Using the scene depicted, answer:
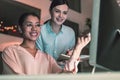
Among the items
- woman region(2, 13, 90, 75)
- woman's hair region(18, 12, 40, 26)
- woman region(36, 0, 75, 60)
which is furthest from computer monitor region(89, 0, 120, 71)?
woman's hair region(18, 12, 40, 26)

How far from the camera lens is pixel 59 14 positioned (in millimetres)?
1483

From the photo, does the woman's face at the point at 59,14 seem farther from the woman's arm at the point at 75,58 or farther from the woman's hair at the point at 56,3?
the woman's arm at the point at 75,58

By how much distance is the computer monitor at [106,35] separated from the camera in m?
1.03

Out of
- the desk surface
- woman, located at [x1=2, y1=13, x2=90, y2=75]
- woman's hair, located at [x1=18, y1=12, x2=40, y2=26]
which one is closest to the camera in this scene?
the desk surface

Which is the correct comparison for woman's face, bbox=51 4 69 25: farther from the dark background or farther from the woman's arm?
the dark background

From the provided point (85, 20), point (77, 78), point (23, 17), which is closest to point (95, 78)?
point (77, 78)

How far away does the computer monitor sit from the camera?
3.38 ft

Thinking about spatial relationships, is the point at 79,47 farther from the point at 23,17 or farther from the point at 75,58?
the point at 23,17

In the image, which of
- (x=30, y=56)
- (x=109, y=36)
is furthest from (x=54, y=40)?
(x=109, y=36)

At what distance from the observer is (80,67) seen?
1.37 m

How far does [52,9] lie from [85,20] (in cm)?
17

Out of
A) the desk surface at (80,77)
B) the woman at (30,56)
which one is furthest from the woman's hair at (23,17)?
the desk surface at (80,77)

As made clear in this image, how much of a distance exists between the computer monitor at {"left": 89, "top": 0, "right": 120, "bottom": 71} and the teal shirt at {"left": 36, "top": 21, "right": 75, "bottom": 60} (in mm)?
434

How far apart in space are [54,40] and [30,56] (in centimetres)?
14
